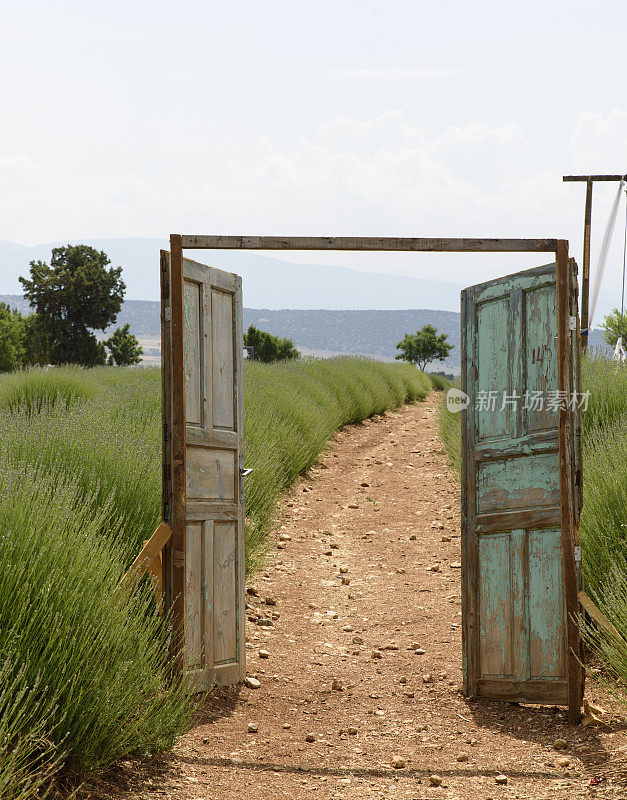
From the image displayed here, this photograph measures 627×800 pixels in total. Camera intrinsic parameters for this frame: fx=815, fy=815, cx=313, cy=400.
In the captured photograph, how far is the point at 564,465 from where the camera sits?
441cm

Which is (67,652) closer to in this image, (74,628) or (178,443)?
(74,628)

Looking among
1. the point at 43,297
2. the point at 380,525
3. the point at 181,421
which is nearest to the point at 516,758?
the point at 181,421

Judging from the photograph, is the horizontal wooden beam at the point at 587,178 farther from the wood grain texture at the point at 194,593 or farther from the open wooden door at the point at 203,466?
the wood grain texture at the point at 194,593

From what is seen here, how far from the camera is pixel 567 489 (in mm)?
4410

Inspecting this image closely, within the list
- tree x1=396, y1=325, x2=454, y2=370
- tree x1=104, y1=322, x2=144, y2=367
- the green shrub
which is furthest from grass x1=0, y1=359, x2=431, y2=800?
tree x1=396, y1=325, x2=454, y2=370

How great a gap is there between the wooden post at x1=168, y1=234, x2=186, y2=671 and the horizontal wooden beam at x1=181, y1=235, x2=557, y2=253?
0.30m

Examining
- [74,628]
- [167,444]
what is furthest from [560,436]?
[74,628]

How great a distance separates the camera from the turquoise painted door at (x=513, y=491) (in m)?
4.53

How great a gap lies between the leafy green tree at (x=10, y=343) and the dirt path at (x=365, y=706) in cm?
2903

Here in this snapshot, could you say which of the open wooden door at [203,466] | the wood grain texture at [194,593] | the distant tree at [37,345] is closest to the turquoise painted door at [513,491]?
the open wooden door at [203,466]

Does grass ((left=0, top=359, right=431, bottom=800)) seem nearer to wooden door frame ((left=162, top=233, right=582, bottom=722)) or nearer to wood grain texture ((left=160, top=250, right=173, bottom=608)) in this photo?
wood grain texture ((left=160, top=250, right=173, bottom=608))

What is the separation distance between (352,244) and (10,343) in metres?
34.1

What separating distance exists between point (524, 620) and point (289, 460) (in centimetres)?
614

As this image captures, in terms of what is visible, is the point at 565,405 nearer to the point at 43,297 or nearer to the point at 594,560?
the point at 594,560
